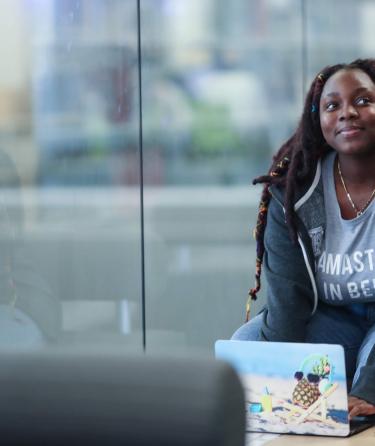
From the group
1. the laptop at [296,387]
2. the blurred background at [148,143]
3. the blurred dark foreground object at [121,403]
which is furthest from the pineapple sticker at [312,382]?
the blurred background at [148,143]

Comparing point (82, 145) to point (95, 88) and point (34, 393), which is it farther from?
point (34, 393)

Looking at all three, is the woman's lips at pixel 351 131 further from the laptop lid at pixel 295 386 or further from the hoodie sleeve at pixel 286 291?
the laptop lid at pixel 295 386

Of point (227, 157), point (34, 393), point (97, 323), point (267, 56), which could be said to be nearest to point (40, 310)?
point (97, 323)

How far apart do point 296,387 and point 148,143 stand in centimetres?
156

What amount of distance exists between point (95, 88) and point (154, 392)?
2682mm

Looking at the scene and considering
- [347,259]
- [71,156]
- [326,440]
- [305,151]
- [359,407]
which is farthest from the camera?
[71,156]

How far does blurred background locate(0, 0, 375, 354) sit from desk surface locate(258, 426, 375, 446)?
141cm

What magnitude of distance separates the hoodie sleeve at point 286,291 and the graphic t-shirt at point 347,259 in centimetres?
5

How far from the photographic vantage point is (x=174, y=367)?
106 centimetres

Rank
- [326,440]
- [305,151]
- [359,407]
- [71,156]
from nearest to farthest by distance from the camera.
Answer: [326,440] → [359,407] → [305,151] → [71,156]

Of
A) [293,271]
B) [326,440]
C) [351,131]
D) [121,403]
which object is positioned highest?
[351,131]

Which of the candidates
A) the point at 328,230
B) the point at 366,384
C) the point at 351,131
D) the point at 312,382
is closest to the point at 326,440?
the point at 312,382

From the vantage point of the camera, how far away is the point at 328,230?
108 inches

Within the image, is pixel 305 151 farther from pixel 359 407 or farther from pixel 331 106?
pixel 359 407
